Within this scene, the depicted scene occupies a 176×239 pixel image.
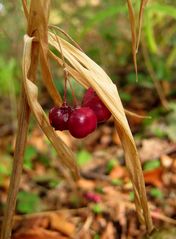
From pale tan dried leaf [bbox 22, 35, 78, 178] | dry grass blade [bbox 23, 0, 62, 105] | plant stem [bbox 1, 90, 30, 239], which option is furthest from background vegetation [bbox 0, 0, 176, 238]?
dry grass blade [bbox 23, 0, 62, 105]

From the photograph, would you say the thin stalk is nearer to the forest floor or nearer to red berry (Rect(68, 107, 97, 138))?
red berry (Rect(68, 107, 97, 138))

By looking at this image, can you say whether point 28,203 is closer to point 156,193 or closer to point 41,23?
point 156,193

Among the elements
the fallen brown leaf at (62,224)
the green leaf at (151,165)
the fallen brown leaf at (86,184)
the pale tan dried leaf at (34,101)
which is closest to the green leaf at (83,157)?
the fallen brown leaf at (86,184)

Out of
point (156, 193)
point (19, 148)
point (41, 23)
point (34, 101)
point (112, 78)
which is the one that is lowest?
point (156, 193)

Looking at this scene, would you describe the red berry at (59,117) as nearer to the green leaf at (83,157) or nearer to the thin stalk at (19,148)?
the thin stalk at (19,148)

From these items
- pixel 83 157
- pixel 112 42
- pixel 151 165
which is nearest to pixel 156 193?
pixel 151 165

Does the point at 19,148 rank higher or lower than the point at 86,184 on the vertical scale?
higher

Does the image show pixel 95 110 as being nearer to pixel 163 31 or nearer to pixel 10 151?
pixel 10 151
